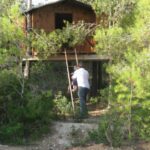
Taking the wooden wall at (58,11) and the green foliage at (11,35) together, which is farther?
the wooden wall at (58,11)

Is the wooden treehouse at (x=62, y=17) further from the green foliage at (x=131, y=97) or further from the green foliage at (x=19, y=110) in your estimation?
the green foliage at (x=131, y=97)

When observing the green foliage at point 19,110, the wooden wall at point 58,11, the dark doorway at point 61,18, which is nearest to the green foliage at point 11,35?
the green foliage at point 19,110

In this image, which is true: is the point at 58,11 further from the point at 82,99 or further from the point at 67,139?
the point at 67,139

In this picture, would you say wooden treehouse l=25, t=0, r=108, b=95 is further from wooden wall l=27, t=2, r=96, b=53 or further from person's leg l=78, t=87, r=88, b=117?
person's leg l=78, t=87, r=88, b=117

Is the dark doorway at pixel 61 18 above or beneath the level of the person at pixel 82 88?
above

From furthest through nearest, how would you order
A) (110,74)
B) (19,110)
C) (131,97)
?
(110,74) → (19,110) → (131,97)

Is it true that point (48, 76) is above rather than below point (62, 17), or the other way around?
below

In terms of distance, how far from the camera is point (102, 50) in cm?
1984

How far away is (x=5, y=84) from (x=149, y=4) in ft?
18.7

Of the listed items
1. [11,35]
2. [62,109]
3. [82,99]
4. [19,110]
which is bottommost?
[62,109]

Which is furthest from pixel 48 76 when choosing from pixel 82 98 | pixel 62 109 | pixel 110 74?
pixel 110 74

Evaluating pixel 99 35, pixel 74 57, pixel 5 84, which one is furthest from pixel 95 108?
pixel 5 84

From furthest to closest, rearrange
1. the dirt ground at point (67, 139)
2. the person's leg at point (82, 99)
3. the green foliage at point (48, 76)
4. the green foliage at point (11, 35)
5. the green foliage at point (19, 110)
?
1. the green foliage at point (48, 76)
2. the person's leg at point (82, 99)
3. the green foliage at point (11, 35)
4. the green foliage at point (19, 110)
5. the dirt ground at point (67, 139)

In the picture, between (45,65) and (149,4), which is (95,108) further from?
(149,4)
